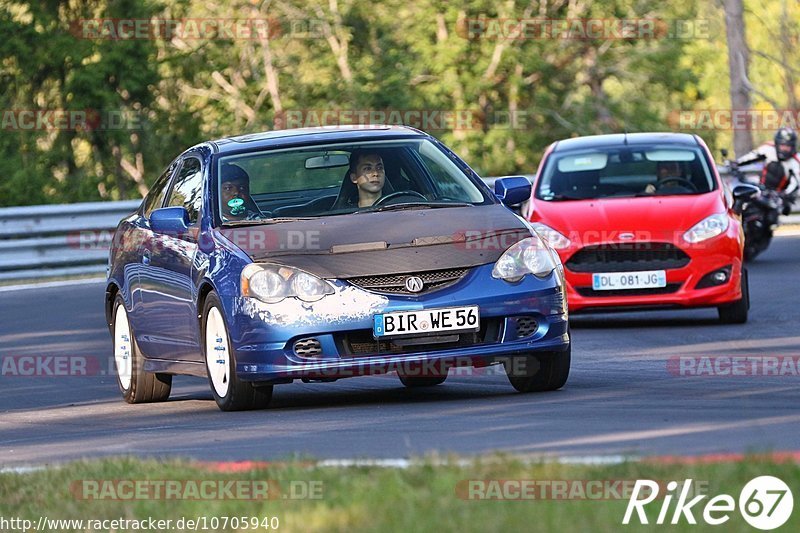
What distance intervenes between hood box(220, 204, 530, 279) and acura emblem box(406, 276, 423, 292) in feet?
0.16

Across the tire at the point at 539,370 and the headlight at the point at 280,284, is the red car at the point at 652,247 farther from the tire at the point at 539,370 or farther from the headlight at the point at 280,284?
the headlight at the point at 280,284

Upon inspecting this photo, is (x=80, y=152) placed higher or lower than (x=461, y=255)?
lower

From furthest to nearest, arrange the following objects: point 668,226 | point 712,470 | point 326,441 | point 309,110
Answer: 1. point 309,110
2. point 668,226
3. point 326,441
4. point 712,470

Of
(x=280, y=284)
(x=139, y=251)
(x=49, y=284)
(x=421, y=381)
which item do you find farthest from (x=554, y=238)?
(x=49, y=284)

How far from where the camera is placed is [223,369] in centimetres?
1025

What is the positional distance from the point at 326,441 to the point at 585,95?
36.8 meters

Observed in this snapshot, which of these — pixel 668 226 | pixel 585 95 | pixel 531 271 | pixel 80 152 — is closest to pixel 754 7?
pixel 585 95

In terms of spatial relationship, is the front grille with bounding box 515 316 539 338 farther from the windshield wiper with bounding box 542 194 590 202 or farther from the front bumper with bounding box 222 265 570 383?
the windshield wiper with bounding box 542 194 590 202

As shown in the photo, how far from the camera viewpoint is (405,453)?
7.63 metres

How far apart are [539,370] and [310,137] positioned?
7.13 ft

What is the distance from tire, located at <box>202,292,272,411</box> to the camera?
10.0 m

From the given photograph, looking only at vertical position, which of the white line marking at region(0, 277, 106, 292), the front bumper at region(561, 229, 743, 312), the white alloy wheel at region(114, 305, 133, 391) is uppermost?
the white alloy wheel at region(114, 305, 133, 391)

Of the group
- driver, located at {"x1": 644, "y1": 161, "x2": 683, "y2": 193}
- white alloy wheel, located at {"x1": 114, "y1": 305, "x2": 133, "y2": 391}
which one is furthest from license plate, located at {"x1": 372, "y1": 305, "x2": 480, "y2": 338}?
driver, located at {"x1": 644, "y1": 161, "x2": 683, "y2": 193}

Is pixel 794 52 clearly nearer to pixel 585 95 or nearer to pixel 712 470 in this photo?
pixel 585 95
